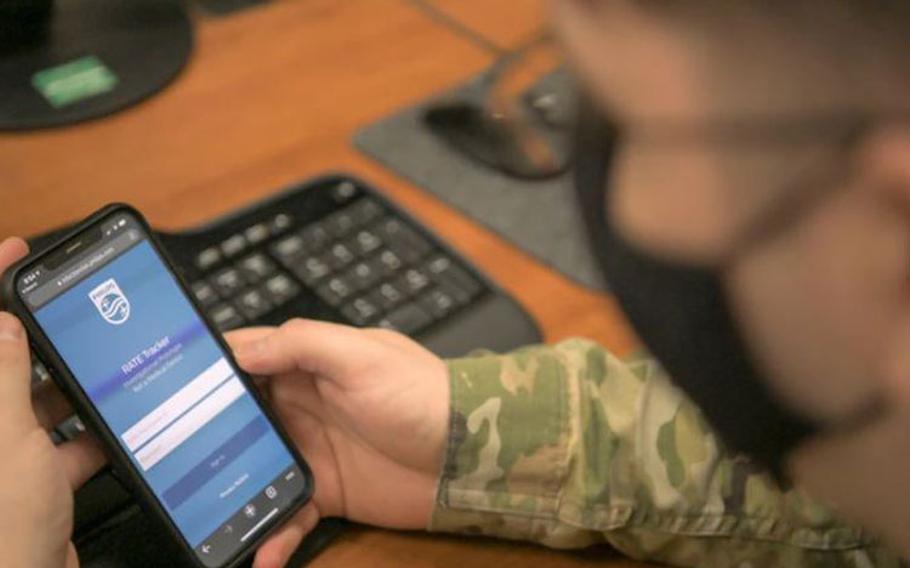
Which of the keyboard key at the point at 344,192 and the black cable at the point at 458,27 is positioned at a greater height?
the keyboard key at the point at 344,192

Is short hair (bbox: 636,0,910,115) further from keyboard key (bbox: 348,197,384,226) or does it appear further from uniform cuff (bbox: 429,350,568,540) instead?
keyboard key (bbox: 348,197,384,226)

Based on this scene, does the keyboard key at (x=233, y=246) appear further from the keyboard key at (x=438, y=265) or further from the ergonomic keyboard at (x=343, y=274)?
the keyboard key at (x=438, y=265)

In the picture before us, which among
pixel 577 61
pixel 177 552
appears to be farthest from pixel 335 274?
pixel 577 61

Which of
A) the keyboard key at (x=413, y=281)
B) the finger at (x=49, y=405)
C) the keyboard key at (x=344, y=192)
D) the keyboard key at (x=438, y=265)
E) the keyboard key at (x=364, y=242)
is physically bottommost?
the keyboard key at (x=438, y=265)

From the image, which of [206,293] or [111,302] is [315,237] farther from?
[111,302]

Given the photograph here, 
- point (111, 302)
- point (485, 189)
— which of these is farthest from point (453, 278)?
point (111, 302)

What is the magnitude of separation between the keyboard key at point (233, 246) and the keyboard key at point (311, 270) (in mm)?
33

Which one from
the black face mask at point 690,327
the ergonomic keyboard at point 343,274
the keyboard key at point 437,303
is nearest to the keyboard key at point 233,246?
the ergonomic keyboard at point 343,274

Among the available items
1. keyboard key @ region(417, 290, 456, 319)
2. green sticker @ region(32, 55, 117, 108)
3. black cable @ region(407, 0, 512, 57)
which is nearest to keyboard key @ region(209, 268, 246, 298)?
keyboard key @ region(417, 290, 456, 319)

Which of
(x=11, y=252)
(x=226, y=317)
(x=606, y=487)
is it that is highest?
(x=11, y=252)

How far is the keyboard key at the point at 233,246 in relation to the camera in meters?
0.73

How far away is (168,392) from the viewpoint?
1.98 feet

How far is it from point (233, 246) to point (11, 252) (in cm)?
16

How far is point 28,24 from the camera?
93 centimetres
